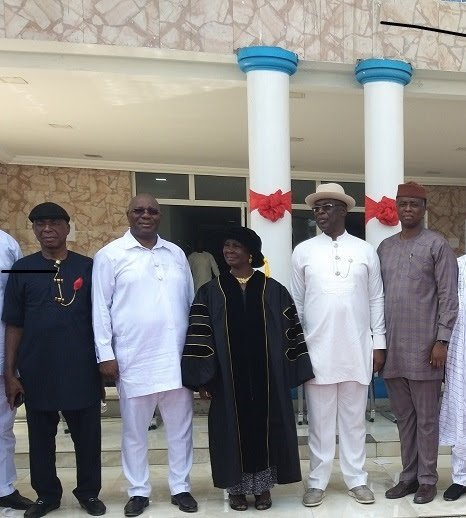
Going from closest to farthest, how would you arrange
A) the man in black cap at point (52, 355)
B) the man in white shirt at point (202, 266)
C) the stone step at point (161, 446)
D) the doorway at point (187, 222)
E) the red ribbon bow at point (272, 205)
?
1. the man in black cap at point (52, 355)
2. the stone step at point (161, 446)
3. the red ribbon bow at point (272, 205)
4. the man in white shirt at point (202, 266)
5. the doorway at point (187, 222)

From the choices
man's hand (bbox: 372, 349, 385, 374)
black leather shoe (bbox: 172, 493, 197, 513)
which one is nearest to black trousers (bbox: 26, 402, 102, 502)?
black leather shoe (bbox: 172, 493, 197, 513)

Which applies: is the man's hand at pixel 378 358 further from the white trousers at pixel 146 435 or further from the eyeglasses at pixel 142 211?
the eyeglasses at pixel 142 211

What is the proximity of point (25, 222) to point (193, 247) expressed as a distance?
2.71 m

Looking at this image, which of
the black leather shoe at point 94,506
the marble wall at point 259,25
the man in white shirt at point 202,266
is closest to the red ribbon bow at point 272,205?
the marble wall at point 259,25

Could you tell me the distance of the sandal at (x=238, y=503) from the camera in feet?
9.90

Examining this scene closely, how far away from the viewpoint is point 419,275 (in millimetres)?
3021

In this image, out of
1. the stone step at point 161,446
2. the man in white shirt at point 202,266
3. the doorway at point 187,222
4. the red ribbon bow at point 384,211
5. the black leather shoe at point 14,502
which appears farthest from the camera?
the doorway at point 187,222

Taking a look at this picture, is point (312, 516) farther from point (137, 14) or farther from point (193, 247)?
point (193, 247)

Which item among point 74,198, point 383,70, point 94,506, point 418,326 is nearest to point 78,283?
point 94,506

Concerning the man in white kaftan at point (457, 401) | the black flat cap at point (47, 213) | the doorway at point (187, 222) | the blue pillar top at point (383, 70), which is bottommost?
the man in white kaftan at point (457, 401)

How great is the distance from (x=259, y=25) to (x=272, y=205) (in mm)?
1667

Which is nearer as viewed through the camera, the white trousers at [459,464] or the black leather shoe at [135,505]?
the black leather shoe at [135,505]

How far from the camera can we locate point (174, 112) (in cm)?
598

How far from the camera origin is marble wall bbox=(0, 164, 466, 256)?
8.34m
